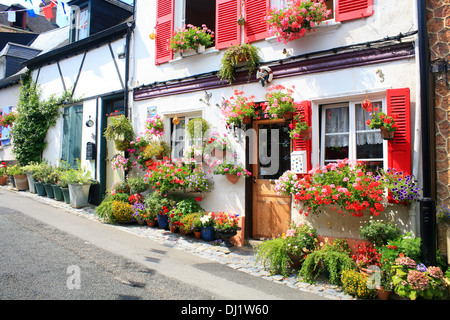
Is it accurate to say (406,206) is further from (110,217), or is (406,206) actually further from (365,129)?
(110,217)

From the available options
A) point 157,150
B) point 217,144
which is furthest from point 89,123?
point 217,144

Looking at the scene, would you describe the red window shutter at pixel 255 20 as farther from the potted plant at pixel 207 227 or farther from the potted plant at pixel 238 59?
the potted plant at pixel 207 227

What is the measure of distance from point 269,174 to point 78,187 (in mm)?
5364

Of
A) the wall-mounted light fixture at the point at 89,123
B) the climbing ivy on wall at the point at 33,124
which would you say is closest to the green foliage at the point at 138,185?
the wall-mounted light fixture at the point at 89,123

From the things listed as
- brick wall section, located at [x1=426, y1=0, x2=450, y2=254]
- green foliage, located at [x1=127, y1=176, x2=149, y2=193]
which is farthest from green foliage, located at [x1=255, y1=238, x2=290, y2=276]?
green foliage, located at [x1=127, y1=176, x2=149, y2=193]

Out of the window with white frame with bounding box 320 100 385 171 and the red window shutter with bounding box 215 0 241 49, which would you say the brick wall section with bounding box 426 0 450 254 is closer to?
the window with white frame with bounding box 320 100 385 171

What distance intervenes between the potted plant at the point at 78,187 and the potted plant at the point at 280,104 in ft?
18.5

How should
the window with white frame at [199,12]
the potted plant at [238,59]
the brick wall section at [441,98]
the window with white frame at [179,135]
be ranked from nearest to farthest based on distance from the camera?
1. the brick wall section at [441,98]
2. the potted plant at [238,59]
3. the window with white frame at [179,135]
4. the window with white frame at [199,12]

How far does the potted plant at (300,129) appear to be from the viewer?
538 centimetres

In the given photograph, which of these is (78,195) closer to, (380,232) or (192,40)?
(192,40)

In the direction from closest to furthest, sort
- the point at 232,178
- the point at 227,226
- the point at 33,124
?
the point at 227,226 < the point at 232,178 < the point at 33,124

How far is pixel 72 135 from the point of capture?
10.2 m

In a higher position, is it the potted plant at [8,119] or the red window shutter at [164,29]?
the red window shutter at [164,29]
